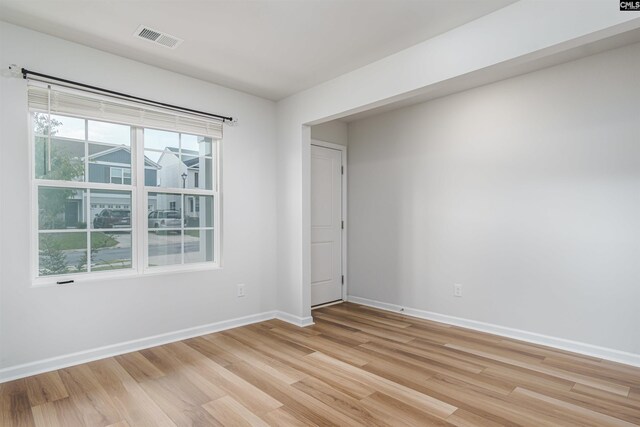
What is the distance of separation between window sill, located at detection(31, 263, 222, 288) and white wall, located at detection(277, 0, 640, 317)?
962mm

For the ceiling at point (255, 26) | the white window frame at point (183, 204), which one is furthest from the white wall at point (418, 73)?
the white window frame at point (183, 204)

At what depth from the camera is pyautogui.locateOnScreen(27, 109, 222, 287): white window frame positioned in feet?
9.19

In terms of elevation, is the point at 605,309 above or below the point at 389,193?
below

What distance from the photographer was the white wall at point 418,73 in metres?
2.14

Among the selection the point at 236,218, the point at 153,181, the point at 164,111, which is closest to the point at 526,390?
the point at 236,218

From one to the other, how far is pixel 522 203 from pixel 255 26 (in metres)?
2.99

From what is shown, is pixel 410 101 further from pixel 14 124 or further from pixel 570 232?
pixel 14 124

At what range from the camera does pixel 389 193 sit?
15.5 feet

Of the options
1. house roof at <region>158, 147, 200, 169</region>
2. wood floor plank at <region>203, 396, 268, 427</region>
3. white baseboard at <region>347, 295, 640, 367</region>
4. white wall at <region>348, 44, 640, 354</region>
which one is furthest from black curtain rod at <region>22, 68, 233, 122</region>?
white baseboard at <region>347, 295, 640, 367</region>

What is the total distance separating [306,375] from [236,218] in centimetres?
194

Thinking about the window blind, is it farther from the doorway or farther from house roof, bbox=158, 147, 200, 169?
the doorway

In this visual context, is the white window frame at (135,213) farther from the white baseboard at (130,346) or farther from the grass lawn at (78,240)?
the white baseboard at (130,346)

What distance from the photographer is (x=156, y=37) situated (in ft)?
9.29

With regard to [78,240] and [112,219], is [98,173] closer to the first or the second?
[112,219]
